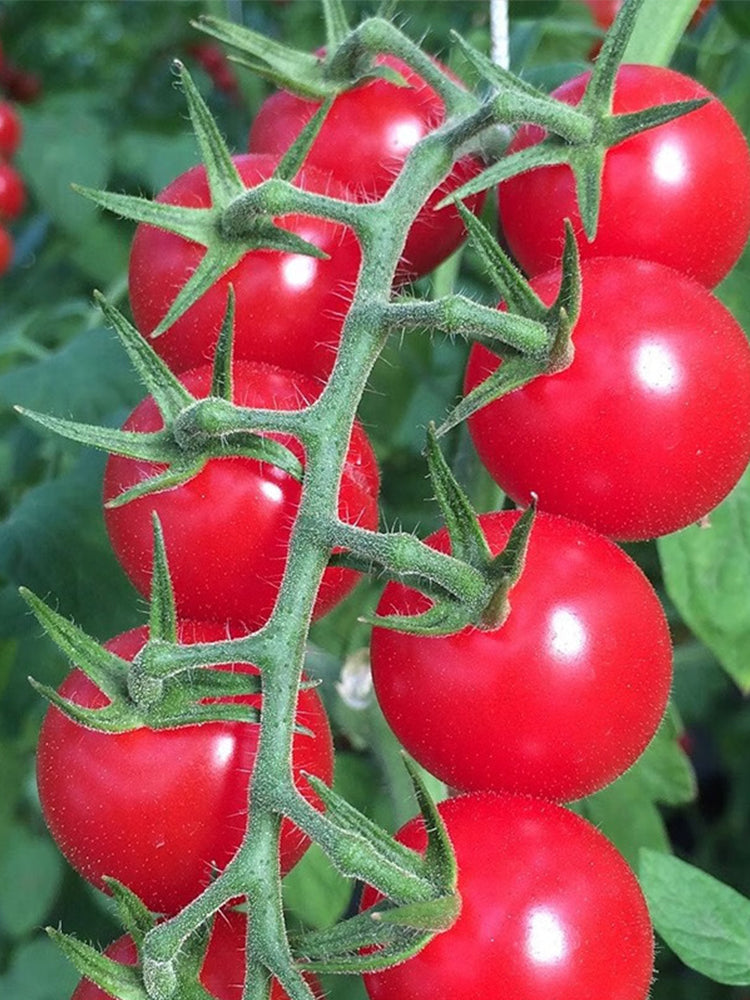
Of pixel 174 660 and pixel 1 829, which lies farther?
pixel 1 829

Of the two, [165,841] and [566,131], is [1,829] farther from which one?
[566,131]

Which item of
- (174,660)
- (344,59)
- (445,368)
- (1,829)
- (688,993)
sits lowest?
(688,993)

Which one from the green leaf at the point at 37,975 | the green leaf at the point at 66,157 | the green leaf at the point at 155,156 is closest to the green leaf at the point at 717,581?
the green leaf at the point at 37,975

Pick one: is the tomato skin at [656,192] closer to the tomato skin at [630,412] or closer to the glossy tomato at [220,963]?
the tomato skin at [630,412]

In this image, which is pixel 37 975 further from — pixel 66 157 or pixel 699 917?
pixel 66 157

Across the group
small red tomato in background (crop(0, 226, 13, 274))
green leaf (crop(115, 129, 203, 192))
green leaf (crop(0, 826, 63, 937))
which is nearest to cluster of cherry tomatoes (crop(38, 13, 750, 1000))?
green leaf (crop(0, 826, 63, 937))

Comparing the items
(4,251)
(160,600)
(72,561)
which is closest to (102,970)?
(160,600)

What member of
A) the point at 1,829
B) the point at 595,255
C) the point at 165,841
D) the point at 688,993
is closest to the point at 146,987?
the point at 165,841
